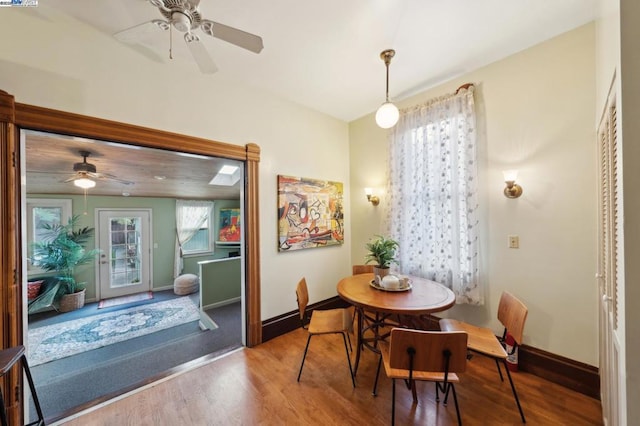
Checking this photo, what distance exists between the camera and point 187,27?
1314 mm

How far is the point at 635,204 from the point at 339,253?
2857mm

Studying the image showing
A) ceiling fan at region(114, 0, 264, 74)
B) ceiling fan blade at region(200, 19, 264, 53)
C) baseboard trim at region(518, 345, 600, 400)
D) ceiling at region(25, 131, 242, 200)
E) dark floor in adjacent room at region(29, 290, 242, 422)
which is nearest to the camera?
ceiling fan at region(114, 0, 264, 74)

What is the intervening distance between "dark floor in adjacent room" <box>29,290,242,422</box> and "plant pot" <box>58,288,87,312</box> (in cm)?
256

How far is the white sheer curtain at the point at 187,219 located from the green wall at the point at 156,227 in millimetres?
132

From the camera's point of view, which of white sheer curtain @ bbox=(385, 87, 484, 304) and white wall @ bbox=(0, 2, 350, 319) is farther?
white sheer curtain @ bbox=(385, 87, 484, 304)

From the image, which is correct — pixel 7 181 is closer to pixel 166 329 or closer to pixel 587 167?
pixel 166 329

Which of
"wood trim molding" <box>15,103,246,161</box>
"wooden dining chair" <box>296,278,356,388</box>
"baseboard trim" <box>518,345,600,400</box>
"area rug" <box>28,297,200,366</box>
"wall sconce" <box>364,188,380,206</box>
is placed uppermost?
"wood trim molding" <box>15,103,246,161</box>

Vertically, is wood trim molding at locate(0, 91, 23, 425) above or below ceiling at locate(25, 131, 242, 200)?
below

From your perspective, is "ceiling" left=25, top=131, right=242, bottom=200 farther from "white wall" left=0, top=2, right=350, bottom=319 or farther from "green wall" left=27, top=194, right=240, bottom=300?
"green wall" left=27, top=194, right=240, bottom=300

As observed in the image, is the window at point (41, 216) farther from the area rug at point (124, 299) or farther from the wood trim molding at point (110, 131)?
the wood trim molding at point (110, 131)

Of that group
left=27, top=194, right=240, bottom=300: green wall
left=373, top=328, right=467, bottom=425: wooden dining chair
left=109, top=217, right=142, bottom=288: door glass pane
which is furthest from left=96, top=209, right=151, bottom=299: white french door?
left=373, top=328, right=467, bottom=425: wooden dining chair

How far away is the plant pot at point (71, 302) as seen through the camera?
452cm

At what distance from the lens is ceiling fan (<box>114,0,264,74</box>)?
4.02ft

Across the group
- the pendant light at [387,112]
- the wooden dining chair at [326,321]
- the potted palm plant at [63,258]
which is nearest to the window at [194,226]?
the potted palm plant at [63,258]
